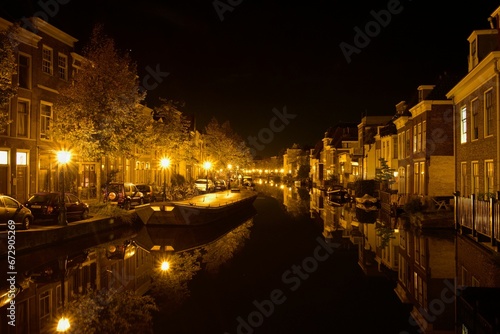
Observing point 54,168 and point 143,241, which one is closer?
point 143,241

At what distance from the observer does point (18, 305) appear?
1097 cm

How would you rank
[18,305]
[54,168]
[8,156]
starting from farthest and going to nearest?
[54,168] < [8,156] < [18,305]

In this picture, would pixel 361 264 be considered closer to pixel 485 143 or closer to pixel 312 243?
pixel 312 243

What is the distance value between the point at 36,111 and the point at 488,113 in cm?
2566

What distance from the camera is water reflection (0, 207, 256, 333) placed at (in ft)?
34.4

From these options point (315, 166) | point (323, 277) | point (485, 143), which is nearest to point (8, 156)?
point (323, 277)

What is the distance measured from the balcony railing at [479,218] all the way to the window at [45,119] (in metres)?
24.3

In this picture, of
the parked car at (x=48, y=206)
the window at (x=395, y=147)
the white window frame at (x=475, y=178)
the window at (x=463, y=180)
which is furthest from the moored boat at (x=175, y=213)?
the window at (x=395, y=147)

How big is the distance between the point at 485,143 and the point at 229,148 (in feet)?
160

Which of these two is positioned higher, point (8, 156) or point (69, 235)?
point (8, 156)

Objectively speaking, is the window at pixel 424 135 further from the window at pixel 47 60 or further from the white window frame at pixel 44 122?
the window at pixel 47 60

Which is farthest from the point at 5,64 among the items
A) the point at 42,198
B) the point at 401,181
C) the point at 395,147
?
the point at 395,147

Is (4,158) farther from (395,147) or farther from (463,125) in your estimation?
(395,147)

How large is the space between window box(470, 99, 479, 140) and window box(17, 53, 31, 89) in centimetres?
2561
